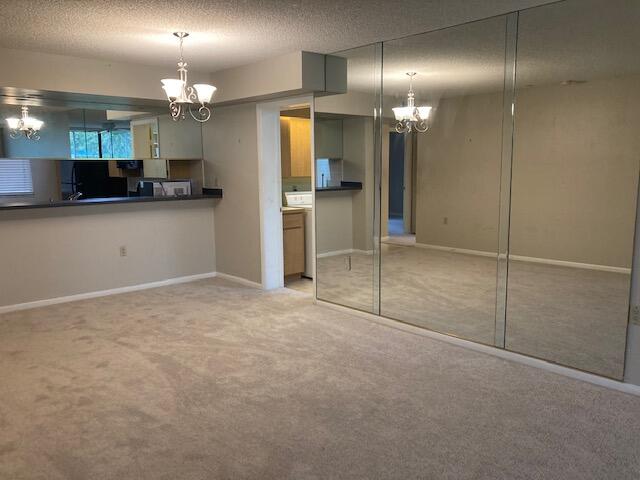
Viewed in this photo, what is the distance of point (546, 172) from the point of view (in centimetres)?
337

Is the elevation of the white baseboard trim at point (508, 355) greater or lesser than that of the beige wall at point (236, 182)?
lesser

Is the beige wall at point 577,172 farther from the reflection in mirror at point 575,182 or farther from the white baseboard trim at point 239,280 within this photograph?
the white baseboard trim at point 239,280

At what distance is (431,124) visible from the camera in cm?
396

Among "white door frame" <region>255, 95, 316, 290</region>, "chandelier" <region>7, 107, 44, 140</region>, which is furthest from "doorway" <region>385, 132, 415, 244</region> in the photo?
"chandelier" <region>7, 107, 44, 140</region>

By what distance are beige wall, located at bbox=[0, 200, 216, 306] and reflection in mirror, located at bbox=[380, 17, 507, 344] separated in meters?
2.49

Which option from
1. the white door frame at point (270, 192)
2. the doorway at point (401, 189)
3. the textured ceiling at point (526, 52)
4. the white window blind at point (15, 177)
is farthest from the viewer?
the white door frame at point (270, 192)

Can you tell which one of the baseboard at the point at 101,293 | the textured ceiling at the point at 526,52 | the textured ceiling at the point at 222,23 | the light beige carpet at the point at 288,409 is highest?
the textured ceiling at the point at 222,23

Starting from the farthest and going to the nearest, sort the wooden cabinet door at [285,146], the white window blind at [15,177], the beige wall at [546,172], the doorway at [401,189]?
the wooden cabinet door at [285,146] → the white window blind at [15,177] → the doorway at [401,189] → the beige wall at [546,172]

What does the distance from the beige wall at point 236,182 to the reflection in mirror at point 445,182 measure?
1631mm

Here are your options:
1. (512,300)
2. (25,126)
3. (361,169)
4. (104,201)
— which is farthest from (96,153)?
(512,300)

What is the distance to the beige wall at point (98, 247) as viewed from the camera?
185 inches

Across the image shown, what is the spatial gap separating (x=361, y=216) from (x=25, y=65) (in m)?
3.15

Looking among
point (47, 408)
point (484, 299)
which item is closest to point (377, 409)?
point (484, 299)

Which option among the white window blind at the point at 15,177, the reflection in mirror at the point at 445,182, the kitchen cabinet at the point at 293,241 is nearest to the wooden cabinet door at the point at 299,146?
the kitchen cabinet at the point at 293,241
